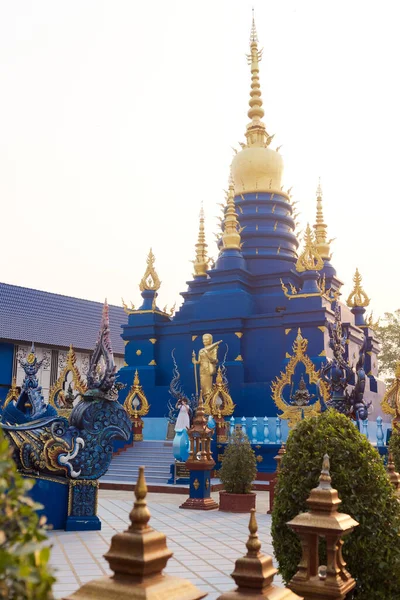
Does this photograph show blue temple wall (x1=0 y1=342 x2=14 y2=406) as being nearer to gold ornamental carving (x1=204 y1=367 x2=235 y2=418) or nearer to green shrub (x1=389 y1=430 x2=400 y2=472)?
gold ornamental carving (x1=204 y1=367 x2=235 y2=418)

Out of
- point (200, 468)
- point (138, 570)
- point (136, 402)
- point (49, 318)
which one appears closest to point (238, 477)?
point (200, 468)

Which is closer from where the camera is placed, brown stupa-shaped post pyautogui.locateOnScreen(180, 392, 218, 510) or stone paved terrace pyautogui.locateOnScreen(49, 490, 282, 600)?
stone paved terrace pyautogui.locateOnScreen(49, 490, 282, 600)

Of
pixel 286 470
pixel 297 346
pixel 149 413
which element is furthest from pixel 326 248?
pixel 286 470

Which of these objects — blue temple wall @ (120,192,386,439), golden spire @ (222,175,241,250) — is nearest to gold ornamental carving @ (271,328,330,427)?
blue temple wall @ (120,192,386,439)

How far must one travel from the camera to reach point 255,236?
29750 millimetres

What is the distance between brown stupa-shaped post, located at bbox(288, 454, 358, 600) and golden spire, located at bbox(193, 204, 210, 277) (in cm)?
2684

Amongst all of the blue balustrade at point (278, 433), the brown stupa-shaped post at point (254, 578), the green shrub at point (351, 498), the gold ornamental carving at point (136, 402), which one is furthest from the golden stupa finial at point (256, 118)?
the brown stupa-shaped post at point (254, 578)

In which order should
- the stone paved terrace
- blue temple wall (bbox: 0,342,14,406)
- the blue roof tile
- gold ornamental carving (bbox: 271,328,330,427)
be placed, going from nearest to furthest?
1. the stone paved terrace
2. gold ornamental carving (bbox: 271,328,330,427)
3. blue temple wall (bbox: 0,342,14,406)
4. the blue roof tile

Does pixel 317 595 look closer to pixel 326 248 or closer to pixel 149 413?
pixel 149 413

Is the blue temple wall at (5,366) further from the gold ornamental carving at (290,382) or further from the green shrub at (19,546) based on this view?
the green shrub at (19,546)

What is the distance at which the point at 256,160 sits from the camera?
31.5 m

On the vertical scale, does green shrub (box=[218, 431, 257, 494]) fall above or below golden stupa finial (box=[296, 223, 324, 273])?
below

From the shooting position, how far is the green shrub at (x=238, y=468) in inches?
494

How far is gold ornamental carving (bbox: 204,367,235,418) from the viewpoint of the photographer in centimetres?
2147
